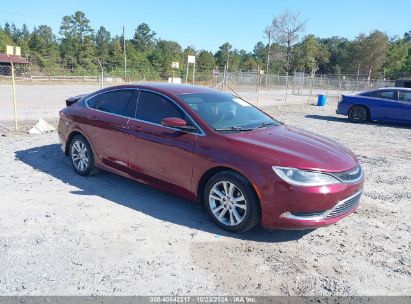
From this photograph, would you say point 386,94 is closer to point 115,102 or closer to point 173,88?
point 173,88

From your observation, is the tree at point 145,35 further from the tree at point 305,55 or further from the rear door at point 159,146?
the rear door at point 159,146

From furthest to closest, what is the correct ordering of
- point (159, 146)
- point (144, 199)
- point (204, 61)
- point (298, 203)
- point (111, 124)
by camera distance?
point (204, 61)
point (111, 124)
point (144, 199)
point (159, 146)
point (298, 203)

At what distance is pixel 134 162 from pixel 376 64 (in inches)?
3148

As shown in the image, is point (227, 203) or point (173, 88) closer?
point (227, 203)

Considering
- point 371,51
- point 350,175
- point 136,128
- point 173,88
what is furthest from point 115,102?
point 371,51

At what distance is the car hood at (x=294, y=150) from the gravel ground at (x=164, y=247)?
0.88 metres

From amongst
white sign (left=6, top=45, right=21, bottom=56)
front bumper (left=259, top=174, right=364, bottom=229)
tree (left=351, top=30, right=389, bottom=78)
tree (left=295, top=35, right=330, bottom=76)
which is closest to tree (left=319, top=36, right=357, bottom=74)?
tree (left=351, top=30, right=389, bottom=78)

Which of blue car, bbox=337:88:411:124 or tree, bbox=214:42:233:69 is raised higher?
tree, bbox=214:42:233:69

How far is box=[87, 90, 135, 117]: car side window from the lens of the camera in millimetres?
5406

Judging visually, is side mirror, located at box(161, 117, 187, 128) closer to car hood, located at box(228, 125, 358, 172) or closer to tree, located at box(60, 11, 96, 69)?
car hood, located at box(228, 125, 358, 172)

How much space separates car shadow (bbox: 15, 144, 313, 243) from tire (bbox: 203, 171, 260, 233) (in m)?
0.15

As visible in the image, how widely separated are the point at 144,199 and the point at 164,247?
1385mm

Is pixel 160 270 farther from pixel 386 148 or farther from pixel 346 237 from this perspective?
pixel 386 148

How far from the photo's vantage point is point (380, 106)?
47.4 ft
